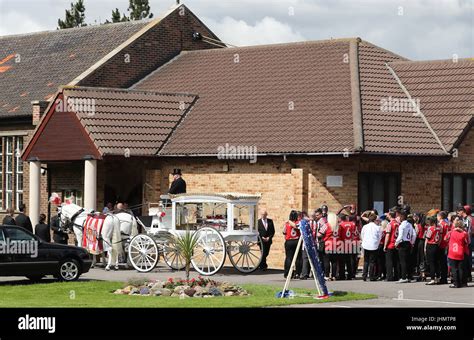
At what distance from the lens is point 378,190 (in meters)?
33.6

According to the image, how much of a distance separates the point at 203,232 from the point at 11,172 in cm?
1544

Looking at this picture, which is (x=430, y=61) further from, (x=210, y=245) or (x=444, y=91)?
(x=210, y=245)

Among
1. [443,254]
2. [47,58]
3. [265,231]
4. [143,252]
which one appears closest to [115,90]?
[143,252]

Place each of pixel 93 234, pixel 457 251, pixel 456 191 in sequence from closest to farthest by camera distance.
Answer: pixel 457 251
pixel 93 234
pixel 456 191

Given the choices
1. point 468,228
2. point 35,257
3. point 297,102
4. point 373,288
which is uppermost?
point 297,102

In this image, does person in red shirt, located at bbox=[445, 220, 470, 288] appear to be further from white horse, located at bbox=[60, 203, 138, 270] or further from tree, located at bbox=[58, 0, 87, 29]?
tree, located at bbox=[58, 0, 87, 29]

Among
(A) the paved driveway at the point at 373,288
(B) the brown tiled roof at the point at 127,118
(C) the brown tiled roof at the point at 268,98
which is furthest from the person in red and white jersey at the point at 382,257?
(B) the brown tiled roof at the point at 127,118

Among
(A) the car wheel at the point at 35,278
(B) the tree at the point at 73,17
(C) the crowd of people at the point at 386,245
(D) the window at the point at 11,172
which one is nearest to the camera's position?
(A) the car wheel at the point at 35,278

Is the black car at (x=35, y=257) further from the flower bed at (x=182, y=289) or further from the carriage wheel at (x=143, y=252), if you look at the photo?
the carriage wheel at (x=143, y=252)

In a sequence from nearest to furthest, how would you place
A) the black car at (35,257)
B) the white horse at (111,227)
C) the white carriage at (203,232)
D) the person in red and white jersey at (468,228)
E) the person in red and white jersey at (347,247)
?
the black car at (35,257), the person in red and white jersey at (468,228), the person in red and white jersey at (347,247), the white carriage at (203,232), the white horse at (111,227)

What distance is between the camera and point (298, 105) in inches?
1404

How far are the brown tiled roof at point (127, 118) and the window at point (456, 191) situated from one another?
9133mm

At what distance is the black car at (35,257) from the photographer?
83.9 feet

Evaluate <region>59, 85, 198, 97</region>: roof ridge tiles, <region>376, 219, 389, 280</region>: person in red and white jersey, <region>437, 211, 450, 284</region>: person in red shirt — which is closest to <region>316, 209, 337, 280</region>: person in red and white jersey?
<region>376, 219, 389, 280</region>: person in red and white jersey
